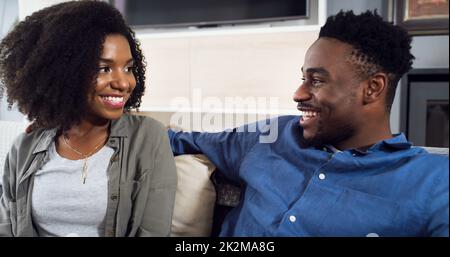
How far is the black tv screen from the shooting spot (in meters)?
1.44

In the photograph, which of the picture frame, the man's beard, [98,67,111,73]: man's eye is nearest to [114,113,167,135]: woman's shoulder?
[98,67,111,73]: man's eye

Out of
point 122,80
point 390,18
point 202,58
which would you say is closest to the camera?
point 122,80

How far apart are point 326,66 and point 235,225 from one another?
358 millimetres

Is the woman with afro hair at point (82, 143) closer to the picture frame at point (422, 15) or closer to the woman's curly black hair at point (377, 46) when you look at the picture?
the woman's curly black hair at point (377, 46)

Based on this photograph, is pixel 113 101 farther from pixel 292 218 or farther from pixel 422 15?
pixel 422 15

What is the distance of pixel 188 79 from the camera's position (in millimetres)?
1562

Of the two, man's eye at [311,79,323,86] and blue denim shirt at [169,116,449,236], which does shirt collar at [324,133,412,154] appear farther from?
man's eye at [311,79,323,86]

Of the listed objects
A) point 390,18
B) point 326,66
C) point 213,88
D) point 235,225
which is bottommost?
point 235,225

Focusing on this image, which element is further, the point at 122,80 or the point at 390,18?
the point at 390,18

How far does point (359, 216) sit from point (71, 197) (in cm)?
52

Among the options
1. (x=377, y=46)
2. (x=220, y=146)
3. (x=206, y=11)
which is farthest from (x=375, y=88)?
(x=206, y=11)

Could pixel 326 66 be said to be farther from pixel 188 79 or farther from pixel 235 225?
pixel 188 79

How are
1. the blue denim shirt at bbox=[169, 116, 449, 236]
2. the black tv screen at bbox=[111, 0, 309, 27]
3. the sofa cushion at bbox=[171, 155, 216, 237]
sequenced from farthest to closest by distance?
the black tv screen at bbox=[111, 0, 309, 27] → the sofa cushion at bbox=[171, 155, 216, 237] → the blue denim shirt at bbox=[169, 116, 449, 236]
